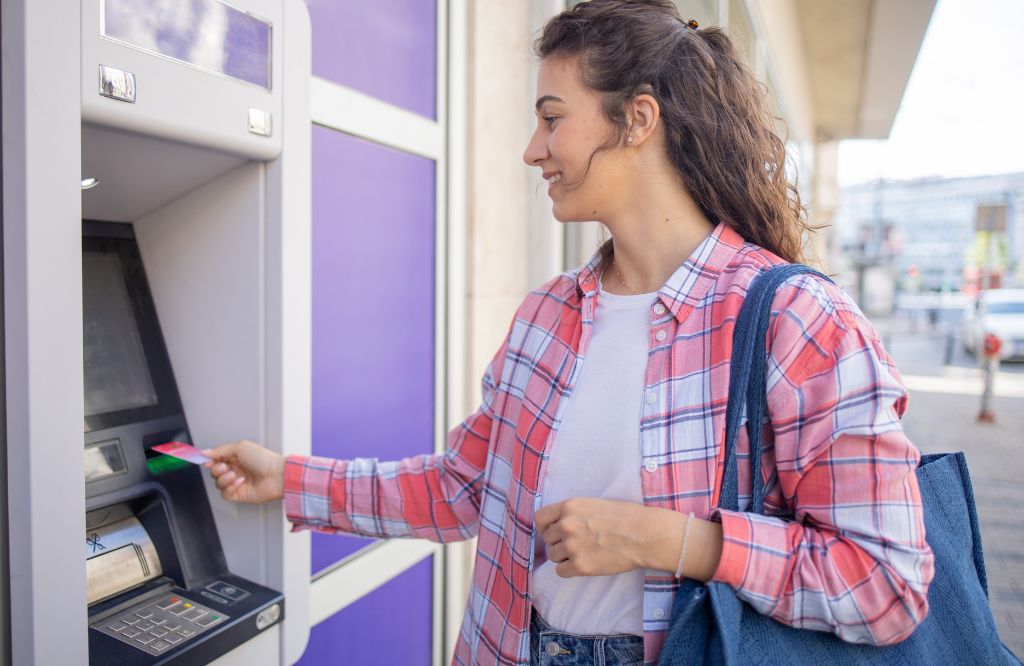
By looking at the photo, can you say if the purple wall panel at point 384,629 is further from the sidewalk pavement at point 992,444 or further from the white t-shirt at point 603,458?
the sidewalk pavement at point 992,444

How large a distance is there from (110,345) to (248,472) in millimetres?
301

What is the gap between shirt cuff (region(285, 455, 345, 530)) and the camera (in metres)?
1.26

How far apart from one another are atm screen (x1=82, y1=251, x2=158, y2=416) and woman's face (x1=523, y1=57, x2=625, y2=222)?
2.31 ft

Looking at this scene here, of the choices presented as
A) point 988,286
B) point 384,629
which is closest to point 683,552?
point 384,629

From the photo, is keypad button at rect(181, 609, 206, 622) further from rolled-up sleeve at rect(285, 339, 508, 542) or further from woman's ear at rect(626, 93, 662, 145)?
woman's ear at rect(626, 93, 662, 145)

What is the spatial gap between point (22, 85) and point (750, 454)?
38.0 inches

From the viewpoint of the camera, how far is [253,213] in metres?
1.18

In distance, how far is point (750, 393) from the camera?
982mm

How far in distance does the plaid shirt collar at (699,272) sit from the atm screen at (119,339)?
0.85 m

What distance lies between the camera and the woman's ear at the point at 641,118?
1.13m

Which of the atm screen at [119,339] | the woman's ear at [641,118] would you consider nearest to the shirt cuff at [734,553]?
the woman's ear at [641,118]

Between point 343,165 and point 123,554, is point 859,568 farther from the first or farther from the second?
point 343,165

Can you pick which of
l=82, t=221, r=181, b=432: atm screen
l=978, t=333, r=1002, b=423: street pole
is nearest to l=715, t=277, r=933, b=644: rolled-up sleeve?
l=82, t=221, r=181, b=432: atm screen

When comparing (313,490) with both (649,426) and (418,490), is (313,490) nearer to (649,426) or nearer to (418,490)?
(418,490)
